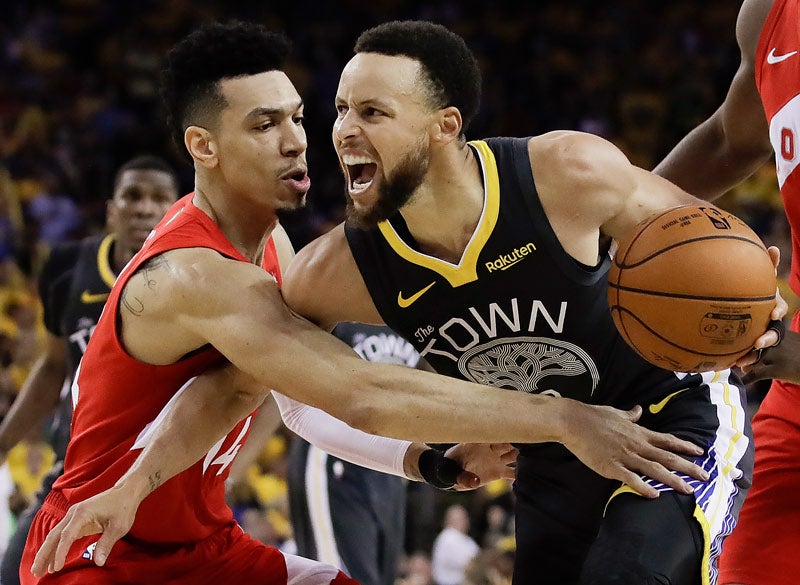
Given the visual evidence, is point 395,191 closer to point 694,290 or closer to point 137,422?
point 694,290

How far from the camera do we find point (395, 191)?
3.27 meters

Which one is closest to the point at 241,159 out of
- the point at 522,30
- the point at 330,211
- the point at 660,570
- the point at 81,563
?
the point at 81,563

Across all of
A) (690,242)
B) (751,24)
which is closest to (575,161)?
(690,242)

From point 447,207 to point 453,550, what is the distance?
20.8 ft

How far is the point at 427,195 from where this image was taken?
3.32 m

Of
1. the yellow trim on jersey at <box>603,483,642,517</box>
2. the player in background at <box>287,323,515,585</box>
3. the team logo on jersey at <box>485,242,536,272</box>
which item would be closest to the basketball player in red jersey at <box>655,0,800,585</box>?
the yellow trim on jersey at <box>603,483,642,517</box>

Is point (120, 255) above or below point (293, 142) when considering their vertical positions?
below

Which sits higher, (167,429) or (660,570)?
(167,429)

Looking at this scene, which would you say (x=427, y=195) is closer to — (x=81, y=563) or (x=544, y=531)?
(x=544, y=531)

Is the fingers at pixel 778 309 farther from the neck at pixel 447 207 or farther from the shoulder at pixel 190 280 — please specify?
the shoulder at pixel 190 280

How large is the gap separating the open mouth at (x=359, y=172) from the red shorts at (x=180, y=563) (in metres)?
1.13

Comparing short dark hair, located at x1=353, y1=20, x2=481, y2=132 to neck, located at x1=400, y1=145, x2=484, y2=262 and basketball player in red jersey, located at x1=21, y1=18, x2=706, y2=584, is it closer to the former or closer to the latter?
neck, located at x1=400, y1=145, x2=484, y2=262

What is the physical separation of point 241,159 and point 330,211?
9.57 metres

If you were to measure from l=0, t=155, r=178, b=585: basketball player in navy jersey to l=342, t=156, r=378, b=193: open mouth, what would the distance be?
8.32 feet
